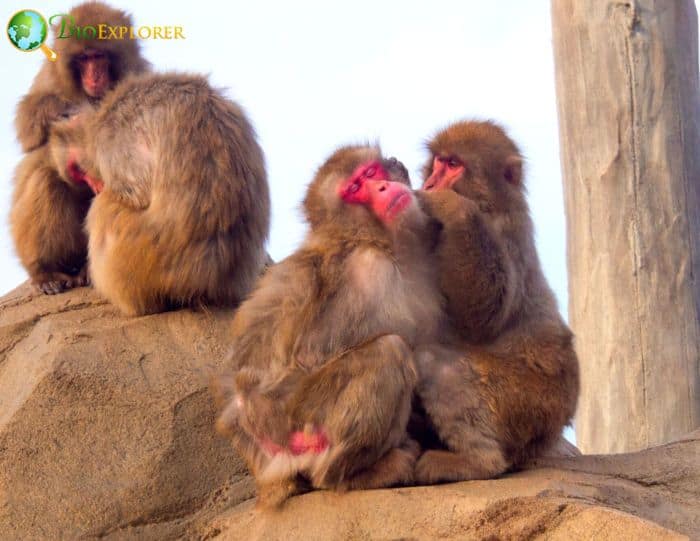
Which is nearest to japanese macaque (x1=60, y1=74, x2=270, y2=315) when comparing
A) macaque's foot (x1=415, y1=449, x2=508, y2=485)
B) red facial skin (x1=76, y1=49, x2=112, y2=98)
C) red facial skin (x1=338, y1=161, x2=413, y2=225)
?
red facial skin (x1=76, y1=49, x2=112, y2=98)

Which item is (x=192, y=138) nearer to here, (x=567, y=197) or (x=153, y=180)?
(x=153, y=180)

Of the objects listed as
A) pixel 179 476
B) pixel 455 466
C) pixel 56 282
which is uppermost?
pixel 56 282

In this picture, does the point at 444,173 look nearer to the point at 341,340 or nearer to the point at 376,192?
the point at 376,192

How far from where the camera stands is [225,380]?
4340 mm

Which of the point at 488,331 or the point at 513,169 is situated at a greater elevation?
the point at 513,169

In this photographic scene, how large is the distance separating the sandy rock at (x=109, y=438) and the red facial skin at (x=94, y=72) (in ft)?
4.93

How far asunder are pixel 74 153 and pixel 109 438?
1724 millimetres

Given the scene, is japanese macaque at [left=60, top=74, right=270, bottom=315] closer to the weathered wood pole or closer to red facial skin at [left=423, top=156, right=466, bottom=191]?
Result: red facial skin at [left=423, top=156, right=466, bottom=191]

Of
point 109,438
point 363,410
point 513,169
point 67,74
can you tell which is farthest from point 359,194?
point 67,74

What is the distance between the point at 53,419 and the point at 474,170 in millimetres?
1905

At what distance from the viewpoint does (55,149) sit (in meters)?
6.04

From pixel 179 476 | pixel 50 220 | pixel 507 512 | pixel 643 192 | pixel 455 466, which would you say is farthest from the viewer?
pixel 643 192

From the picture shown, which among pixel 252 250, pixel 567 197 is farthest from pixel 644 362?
pixel 252 250

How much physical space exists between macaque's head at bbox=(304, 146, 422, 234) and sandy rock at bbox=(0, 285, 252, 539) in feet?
3.74
